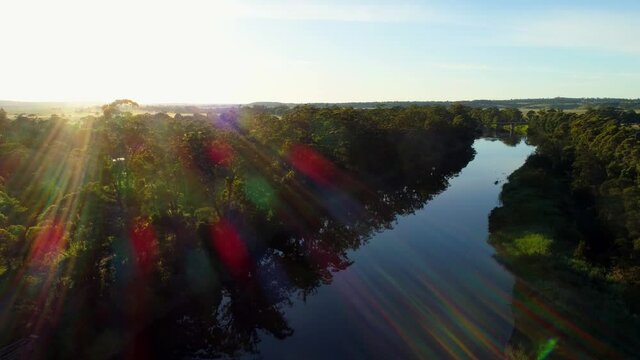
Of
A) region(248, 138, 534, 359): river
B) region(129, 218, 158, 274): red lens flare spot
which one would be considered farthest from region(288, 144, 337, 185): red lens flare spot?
region(129, 218, 158, 274): red lens flare spot

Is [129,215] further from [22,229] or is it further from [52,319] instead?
[52,319]

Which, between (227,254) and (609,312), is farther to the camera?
(227,254)

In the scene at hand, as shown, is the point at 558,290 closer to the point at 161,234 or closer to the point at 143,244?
the point at 161,234

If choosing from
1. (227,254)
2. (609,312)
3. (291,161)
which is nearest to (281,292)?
(227,254)

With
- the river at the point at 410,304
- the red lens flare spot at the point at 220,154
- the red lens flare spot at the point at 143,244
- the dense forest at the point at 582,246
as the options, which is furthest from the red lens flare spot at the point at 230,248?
the dense forest at the point at 582,246

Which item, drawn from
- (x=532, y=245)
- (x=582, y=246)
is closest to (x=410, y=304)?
(x=532, y=245)

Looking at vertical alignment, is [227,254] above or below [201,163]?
below

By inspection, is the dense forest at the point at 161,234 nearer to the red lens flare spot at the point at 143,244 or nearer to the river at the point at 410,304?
the red lens flare spot at the point at 143,244

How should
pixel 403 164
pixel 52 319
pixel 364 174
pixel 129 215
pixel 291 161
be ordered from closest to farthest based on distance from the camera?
pixel 52 319, pixel 129 215, pixel 291 161, pixel 364 174, pixel 403 164

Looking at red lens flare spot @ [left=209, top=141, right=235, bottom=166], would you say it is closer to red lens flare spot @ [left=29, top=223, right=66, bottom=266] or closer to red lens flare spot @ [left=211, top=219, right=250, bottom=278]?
red lens flare spot @ [left=211, top=219, right=250, bottom=278]
